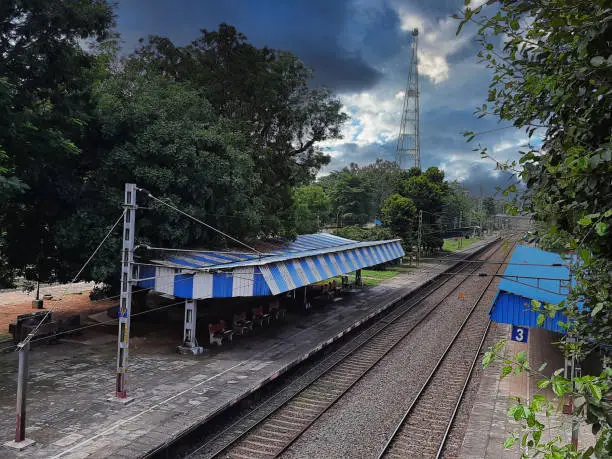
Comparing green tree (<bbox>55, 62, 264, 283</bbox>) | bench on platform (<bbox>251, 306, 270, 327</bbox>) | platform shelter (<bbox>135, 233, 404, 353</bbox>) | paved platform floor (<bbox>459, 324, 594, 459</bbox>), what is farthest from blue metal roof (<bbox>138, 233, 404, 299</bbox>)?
paved platform floor (<bbox>459, 324, 594, 459</bbox>)

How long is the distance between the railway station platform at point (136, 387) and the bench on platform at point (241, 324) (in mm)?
488

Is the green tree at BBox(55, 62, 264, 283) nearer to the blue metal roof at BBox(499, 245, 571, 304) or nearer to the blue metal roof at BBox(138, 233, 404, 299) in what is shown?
the blue metal roof at BBox(138, 233, 404, 299)

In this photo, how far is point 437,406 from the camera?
12.7 meters

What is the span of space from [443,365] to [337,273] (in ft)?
23.4

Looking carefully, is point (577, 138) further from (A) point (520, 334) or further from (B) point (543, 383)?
(A) point (520, 334)

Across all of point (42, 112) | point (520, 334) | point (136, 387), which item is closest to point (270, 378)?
point (136, 387)

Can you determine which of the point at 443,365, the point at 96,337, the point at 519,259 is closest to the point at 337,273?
the point at 443,365

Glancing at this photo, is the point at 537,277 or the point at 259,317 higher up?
the point at 537,277

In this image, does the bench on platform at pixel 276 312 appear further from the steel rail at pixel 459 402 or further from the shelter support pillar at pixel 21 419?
the shelter support pillar at pixel 21 419

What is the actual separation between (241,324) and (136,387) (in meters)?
6.39

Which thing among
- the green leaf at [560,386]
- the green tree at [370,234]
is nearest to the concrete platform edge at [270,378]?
the green leaf at [560,386]

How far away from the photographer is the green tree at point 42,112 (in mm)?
14023

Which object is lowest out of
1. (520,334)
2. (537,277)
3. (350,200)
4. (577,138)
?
(520,334)

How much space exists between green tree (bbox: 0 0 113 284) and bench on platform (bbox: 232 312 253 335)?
7.26m
